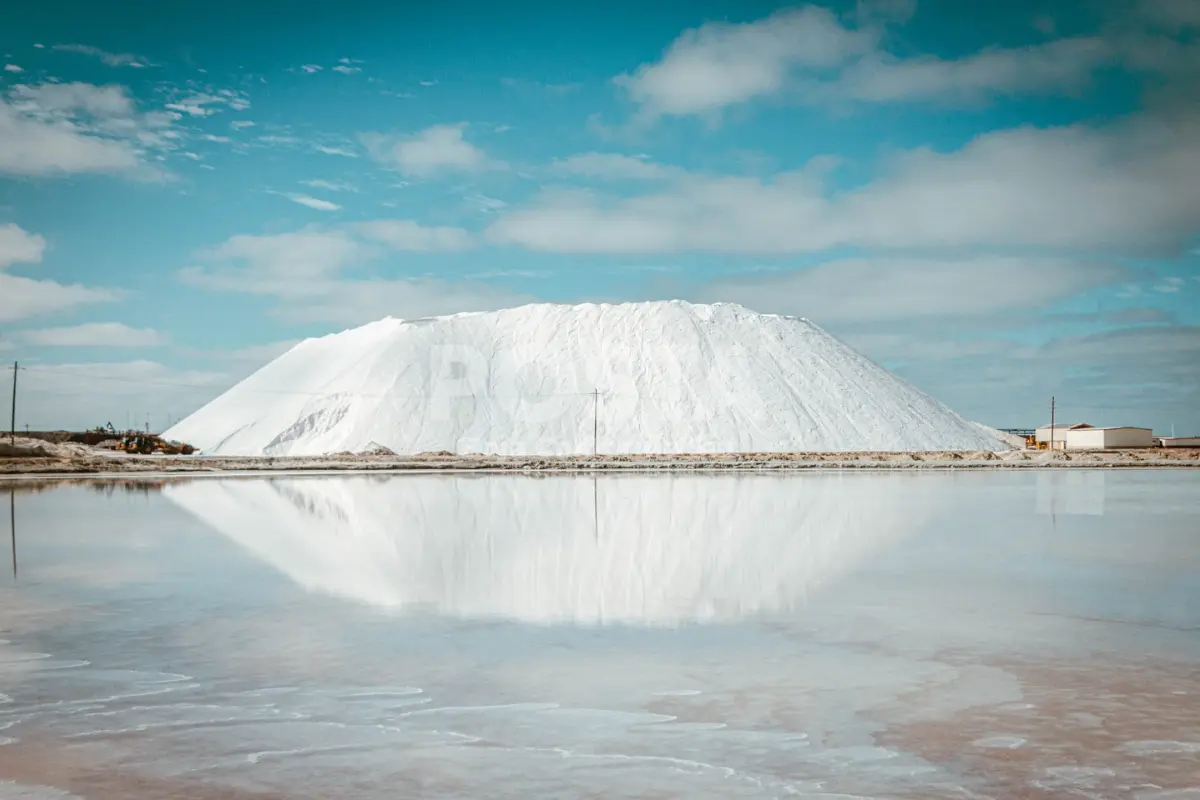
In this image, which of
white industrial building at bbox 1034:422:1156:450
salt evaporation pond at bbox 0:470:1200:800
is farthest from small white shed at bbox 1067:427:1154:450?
salt evaporation pond at bbox 0:470:1200:800

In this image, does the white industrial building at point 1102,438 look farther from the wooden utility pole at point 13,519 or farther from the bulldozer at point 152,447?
the wooden utility pole at point 13,519

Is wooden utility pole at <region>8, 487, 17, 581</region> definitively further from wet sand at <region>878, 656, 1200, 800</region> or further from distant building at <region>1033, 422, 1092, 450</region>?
distant building at <region>1033, 422, 1092, 450</region>

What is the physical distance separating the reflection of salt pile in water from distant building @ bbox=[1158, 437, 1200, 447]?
59759 mm

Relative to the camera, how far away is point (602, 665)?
6539mm

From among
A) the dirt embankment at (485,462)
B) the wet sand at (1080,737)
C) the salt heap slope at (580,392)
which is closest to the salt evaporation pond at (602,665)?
the wet sand at (1080,737)

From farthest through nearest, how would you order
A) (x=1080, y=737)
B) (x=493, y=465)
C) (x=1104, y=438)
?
(x=1104, y=438)
(x=493, y=465)
(x=1080, y=737)

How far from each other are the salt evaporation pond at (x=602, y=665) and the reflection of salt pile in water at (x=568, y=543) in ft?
0.27

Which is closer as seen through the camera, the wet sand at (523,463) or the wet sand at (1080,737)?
the wet sand at (1080,737)

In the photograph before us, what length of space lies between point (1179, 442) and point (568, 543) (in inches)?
3084

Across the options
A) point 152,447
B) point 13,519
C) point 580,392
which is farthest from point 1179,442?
point 13,519

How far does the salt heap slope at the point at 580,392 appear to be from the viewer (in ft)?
189

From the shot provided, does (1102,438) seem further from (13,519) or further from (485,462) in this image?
(13,519)

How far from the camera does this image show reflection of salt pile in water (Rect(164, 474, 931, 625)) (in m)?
9.10

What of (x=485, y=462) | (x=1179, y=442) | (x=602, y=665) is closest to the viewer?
(x=602, y=665)
